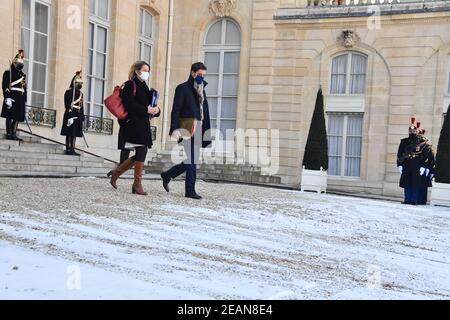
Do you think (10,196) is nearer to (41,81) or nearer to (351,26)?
(41,81)

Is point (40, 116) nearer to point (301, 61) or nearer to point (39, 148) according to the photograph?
point (39, 148)

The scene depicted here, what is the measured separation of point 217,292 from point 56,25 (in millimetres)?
12380

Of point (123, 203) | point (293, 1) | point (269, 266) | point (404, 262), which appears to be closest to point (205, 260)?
point (269, 266)

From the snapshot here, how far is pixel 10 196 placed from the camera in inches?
251

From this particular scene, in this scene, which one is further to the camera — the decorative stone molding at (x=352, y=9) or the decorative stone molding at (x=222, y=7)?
the decorative stone molding at (x=222, y=7)

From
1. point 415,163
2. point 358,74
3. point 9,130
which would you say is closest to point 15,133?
point 9,130

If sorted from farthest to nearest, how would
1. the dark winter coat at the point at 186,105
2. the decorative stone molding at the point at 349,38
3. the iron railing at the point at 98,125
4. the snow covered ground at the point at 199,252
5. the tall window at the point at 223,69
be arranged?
the tall window at the point at 223,69 < the decorative stone molding at the point at 349,38 < the iron railing at the point at 98,125 < the dark winter coat at the point at 186,105 < the snow covered ground at the point at 199,252

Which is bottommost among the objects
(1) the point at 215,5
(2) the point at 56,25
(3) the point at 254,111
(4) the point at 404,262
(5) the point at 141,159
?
(4) the point at 404,262

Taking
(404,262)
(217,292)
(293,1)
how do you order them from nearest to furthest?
(217,292), (404,262), (293,1)

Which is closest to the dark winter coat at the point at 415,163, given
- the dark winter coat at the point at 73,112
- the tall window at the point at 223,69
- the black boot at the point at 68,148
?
the dark winter coat at the point at 73,112

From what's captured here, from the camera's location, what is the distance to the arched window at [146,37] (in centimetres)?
1792

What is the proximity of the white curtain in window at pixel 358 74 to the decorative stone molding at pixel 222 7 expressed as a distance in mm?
3971

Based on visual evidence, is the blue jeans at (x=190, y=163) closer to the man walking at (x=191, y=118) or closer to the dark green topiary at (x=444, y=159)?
the man walking at (x=191, y=118)

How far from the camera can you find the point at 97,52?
16.0 metres
